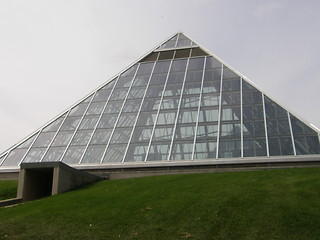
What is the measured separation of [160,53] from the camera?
38.1 metres

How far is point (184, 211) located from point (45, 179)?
39.4 feet

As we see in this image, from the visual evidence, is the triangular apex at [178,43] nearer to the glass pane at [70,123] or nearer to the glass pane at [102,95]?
the glass pane at [102,95]

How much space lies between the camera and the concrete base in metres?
20.3

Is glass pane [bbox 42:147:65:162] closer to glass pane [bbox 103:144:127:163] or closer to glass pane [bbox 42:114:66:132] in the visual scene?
glass pane [bbox 42:114:66:132]

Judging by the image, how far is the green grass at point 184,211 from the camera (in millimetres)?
12531

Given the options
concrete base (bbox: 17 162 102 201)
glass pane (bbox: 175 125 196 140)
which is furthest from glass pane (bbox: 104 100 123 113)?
concrete base (bbox: 17 162 102 201)

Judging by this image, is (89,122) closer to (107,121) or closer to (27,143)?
(107,121)

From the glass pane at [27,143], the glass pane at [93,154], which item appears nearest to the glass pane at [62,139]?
the glass pane at [27,143]

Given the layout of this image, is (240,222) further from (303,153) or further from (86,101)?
(86,101)

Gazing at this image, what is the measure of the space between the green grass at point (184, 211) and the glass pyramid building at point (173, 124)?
462 cm

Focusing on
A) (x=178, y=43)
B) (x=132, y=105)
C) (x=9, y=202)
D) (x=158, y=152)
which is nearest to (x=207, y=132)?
(x=158, y=152)

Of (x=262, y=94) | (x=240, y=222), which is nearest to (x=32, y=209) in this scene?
(x=240, y=222)

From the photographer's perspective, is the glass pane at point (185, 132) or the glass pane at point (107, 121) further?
the glass pane at point (107, 121)

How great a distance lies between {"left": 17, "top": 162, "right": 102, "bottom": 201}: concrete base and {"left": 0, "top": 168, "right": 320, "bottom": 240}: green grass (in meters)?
1.35
